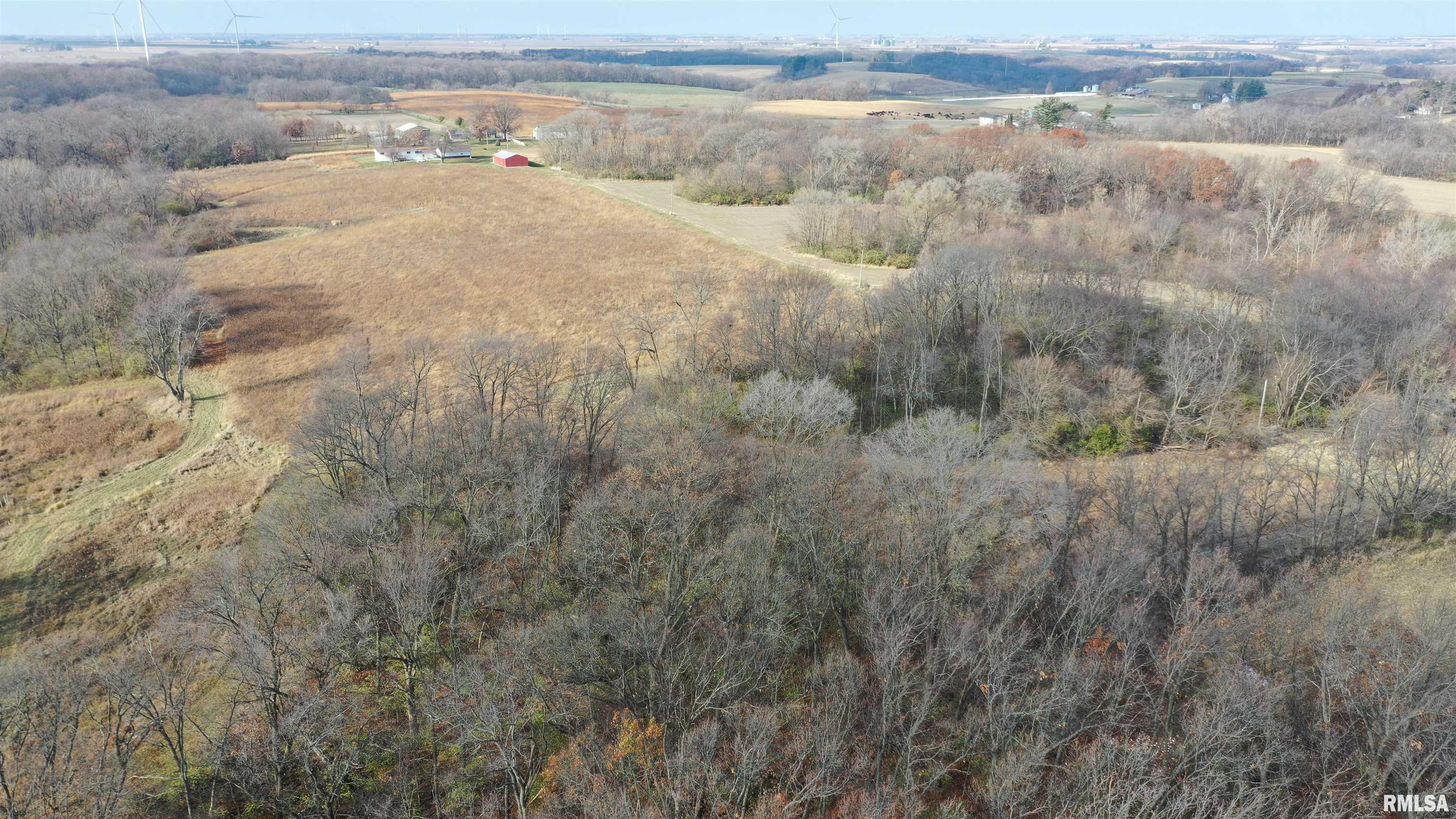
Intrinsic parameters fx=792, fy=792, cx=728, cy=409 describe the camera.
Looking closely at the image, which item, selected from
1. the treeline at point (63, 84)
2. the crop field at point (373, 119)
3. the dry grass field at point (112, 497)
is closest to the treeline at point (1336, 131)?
the dry grass field at point (112, 497)

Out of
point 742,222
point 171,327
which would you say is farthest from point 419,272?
point 742,222

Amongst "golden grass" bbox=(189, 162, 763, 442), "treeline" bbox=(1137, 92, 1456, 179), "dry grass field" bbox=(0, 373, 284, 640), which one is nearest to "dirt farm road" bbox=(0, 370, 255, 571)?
"dry grass field" bbox=(0, 373, 284, 640)

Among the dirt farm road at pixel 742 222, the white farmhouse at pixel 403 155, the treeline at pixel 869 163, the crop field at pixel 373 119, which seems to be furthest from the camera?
the crop field at pixel 373 119

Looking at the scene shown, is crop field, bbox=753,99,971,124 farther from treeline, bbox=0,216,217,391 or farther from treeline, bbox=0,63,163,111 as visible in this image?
treeline, bbox=0,63,163,111

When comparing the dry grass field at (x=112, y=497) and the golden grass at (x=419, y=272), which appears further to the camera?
the golden grass at (x=419, y=272)

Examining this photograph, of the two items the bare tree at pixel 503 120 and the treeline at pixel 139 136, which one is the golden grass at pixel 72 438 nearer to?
the treeline at pixel 139 136

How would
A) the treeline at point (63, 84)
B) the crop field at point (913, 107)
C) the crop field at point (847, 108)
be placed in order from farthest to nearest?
the treeline at point (63, 84) < the crop field at point (847, 108) < the crop field at point (913, 107)

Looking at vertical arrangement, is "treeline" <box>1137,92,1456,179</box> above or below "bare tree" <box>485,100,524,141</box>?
below
